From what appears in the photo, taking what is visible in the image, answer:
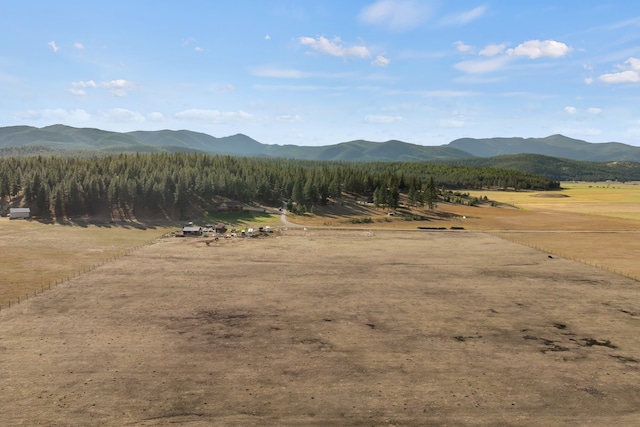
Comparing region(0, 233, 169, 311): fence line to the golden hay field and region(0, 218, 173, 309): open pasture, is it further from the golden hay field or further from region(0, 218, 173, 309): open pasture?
the golden hay field

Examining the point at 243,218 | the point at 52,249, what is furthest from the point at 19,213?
the point at 243,218

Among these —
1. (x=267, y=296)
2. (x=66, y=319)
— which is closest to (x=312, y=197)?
(x=267, y=296)

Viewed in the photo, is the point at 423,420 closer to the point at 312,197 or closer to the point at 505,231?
the point at 505,231

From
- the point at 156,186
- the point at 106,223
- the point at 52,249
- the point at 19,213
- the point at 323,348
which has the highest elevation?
the point at 156,186

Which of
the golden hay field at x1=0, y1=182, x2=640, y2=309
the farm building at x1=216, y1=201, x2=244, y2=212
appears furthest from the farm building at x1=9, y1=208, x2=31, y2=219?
the farm building at x1=216, y1=201, x2=244, y2=212

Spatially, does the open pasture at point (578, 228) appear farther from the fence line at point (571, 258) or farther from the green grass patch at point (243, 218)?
the green grass patch at point (243, 218)

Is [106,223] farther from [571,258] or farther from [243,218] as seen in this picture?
[571,258]

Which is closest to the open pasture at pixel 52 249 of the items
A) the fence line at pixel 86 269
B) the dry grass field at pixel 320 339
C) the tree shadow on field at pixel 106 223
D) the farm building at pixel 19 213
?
the fence line at pixel 86 269
